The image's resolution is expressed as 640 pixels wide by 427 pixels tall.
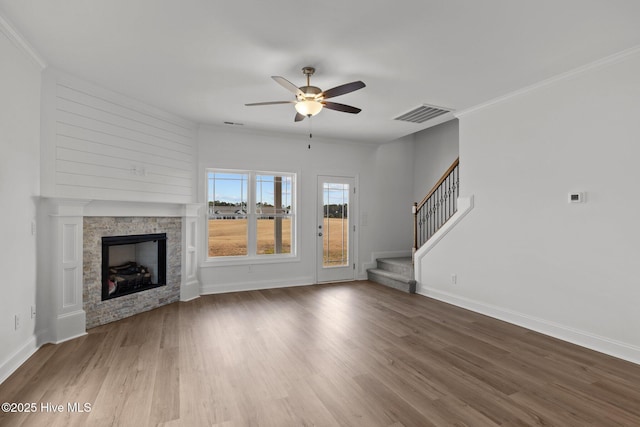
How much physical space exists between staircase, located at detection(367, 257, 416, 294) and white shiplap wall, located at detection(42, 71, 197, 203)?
12.3ft

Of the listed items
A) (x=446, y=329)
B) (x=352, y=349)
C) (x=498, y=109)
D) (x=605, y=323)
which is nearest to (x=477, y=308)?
(x=446, y=329)

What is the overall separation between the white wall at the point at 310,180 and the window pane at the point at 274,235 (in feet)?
0.78

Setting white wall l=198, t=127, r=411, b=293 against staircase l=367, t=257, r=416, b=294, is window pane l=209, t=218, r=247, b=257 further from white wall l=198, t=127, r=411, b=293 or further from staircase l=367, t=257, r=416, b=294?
staircase l=367, t=257, r=416, b=294

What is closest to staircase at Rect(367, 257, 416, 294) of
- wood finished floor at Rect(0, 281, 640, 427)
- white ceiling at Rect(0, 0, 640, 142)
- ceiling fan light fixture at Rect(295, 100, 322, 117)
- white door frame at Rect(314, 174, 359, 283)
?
white door frame at Rect(314, 174, 359, 283)

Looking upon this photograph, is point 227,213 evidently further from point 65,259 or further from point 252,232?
point 65,259

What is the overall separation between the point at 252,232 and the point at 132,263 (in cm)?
191

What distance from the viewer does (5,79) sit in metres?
2.70

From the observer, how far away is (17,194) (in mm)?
2916

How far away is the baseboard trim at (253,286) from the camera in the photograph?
554 centimetres

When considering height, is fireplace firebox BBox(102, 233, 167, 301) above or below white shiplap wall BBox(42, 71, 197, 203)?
below

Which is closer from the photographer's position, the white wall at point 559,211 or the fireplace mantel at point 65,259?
the white wall at point 559,211

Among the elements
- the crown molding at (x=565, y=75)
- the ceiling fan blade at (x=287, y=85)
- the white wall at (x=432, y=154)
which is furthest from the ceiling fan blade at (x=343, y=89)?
the white wall at (x=432, y=154)

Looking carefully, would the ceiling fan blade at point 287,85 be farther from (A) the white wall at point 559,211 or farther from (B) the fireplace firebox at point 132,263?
(B) the fireplace firebox at point 132,263

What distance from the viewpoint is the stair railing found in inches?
223
